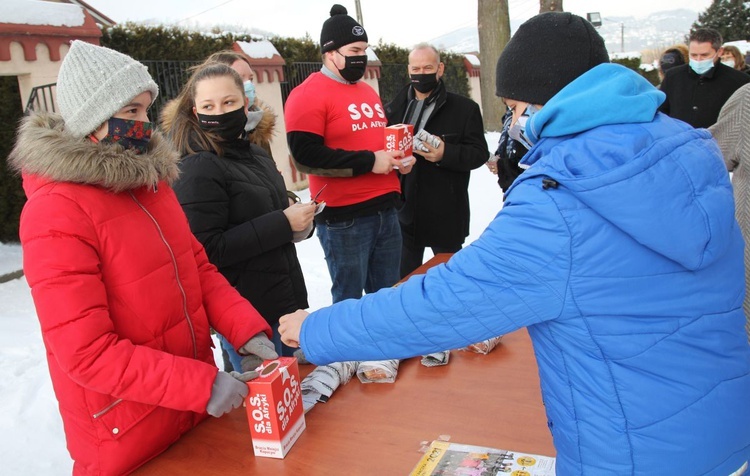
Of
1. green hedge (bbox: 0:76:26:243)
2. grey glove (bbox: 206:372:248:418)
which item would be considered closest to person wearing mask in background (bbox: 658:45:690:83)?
grey glove (bbox: 206:372:248:418)

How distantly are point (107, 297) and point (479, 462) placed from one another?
977mm

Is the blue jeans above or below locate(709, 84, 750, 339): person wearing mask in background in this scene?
below

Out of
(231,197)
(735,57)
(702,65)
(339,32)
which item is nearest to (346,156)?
(339,32)

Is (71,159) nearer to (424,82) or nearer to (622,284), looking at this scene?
(622,284)

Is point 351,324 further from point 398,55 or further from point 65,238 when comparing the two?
point 398,55

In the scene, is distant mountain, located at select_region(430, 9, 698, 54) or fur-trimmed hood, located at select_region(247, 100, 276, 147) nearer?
fur-trimmed hood, located at select_region(247, 100, 276, 147)

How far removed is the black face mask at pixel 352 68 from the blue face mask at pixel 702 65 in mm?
3709

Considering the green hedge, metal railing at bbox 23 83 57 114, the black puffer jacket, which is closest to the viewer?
the black puffer jacket

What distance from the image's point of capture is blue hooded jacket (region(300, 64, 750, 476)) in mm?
1024

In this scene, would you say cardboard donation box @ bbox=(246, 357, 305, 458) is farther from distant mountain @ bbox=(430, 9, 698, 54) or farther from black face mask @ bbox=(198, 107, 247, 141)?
distant mountain @ bbox=(430, 9, 698, 54)

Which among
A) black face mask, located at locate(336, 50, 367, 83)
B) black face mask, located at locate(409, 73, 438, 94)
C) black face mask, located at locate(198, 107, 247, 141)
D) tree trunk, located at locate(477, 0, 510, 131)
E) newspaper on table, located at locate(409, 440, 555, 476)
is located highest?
tree trunk, located at locate(477, 0, 510, 131)

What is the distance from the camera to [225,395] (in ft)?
4.60

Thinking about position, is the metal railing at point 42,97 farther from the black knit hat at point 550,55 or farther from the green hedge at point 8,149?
the black knit hat at point 550,55

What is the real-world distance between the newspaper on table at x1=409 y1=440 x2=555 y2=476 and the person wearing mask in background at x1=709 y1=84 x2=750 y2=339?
141 cm
